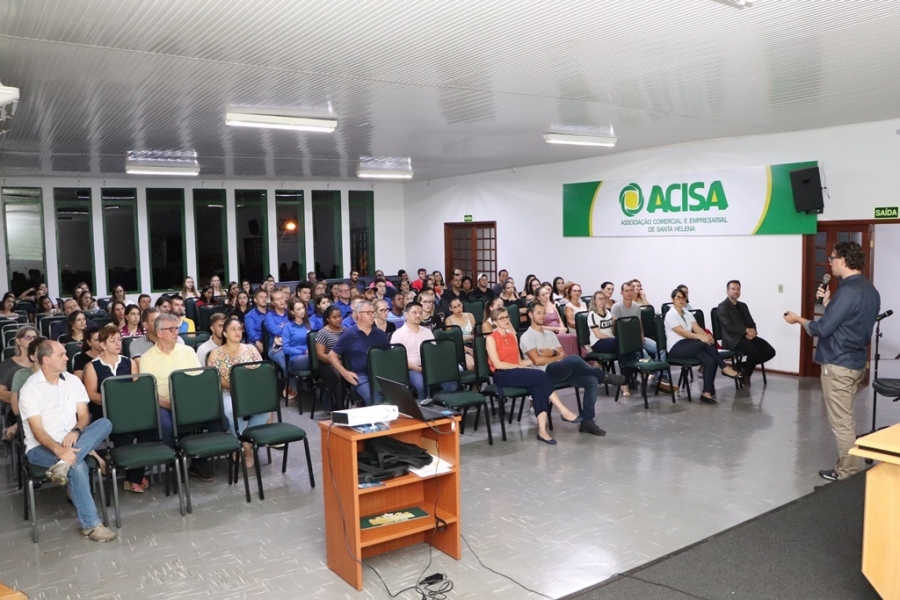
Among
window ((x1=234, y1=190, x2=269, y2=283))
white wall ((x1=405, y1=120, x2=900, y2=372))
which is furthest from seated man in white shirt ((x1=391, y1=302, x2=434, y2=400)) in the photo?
Answer: window ((x1=234, y1=190, x2=269, y2=283))

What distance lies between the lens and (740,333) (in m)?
9.43

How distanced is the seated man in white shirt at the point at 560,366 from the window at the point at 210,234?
11.4 metres

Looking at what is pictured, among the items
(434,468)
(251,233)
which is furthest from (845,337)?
(251,233)

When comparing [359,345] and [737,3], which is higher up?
[737,3]

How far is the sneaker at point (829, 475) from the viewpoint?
573 centimetres

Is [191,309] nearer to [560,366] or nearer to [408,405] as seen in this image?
[560,366]

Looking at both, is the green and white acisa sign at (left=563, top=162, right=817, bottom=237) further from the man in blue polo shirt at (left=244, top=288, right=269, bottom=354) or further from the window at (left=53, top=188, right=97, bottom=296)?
the window at (left=53, top=188, right=97, bottom=296)

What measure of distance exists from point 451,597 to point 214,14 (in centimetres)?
374

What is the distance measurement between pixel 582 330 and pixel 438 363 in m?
2.71

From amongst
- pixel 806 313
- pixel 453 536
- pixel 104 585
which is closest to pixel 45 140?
pixel 104 585

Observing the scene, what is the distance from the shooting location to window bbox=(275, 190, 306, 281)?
17875mm

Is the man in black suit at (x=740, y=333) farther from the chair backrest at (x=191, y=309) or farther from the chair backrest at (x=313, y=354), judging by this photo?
the chair backrest at (x=191, y=309)

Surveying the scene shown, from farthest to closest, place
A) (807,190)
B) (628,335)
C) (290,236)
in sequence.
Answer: (290,236), (807,190), (628,335)

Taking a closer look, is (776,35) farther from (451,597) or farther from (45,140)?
(45,140)
